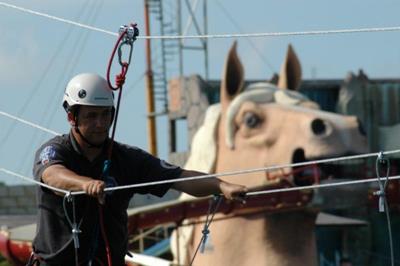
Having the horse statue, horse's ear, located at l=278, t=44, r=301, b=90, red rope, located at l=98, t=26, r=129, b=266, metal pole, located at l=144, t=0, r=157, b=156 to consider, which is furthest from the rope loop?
metal pole, located at l=144, t=0, r=157, b=156

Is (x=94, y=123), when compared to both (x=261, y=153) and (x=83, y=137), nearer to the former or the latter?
(x=83, y=137)

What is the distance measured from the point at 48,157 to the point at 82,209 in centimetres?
28

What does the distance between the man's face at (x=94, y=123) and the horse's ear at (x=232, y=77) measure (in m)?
11.7

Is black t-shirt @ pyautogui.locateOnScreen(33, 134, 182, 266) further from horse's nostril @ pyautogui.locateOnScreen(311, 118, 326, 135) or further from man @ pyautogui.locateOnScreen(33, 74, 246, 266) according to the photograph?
horse's nostril @ pyautogui.locateOnScreen(311, 118, 326, 135)

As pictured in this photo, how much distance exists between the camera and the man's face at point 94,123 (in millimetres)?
5906

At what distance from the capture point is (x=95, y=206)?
5.95m

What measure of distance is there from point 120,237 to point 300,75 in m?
13.3

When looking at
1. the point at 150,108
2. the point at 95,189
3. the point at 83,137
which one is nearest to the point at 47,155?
the point at 83,137

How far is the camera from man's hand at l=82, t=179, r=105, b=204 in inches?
217

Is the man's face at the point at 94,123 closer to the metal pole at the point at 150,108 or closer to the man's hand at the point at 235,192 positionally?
the man's hand at the point at 235,192

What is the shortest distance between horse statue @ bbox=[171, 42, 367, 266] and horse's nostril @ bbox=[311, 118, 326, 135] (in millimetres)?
13

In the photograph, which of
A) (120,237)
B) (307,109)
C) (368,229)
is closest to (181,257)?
(307,109)

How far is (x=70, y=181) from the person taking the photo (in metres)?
5.71

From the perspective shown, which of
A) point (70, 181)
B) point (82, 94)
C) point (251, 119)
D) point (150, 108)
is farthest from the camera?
point (150, 108)
